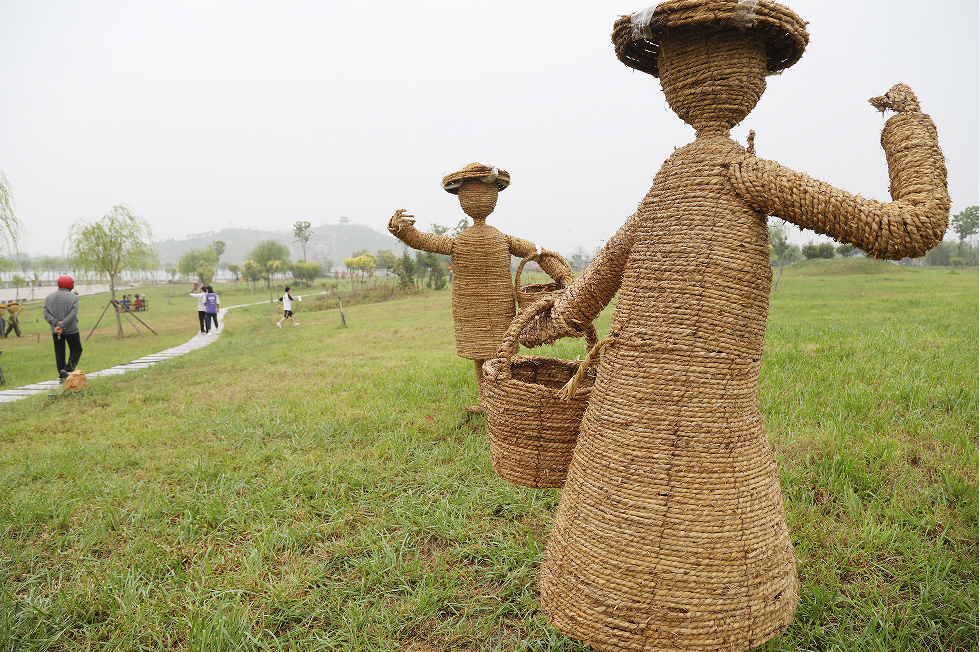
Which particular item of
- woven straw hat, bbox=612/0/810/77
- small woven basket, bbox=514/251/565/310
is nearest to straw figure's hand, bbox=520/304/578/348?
woven straw hat, bbox=612/0/810/77

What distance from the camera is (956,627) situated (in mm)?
1945

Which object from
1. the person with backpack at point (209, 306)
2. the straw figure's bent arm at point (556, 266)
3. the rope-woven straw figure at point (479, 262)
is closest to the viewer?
the straw figure's bent arm at point (556, 266)

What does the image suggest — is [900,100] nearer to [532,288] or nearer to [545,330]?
[545,330]

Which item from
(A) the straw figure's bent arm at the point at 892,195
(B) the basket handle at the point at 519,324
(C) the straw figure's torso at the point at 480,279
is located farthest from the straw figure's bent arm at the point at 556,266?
(A) the straw figure's bent arm at the point at 892,195

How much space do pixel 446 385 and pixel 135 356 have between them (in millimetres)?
8019

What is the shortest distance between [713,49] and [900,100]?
1.77 ft

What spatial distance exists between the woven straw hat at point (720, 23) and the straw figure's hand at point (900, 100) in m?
0.28

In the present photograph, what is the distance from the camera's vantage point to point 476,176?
381 cm

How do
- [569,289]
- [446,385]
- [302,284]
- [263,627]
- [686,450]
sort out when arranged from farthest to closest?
[302,284] → [446,385] → [263,627] → [569,289] → [686,450]

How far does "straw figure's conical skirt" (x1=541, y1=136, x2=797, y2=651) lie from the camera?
1.39m

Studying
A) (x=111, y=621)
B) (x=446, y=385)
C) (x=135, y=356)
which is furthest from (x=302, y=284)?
(x=111, y=621)

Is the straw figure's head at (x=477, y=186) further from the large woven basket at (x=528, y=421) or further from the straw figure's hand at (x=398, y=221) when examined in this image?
the large woven basket at (x=528, y=421)

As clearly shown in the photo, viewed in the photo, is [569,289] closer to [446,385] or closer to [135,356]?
[446,385]

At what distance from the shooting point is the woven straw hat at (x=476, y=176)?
12.5ft
